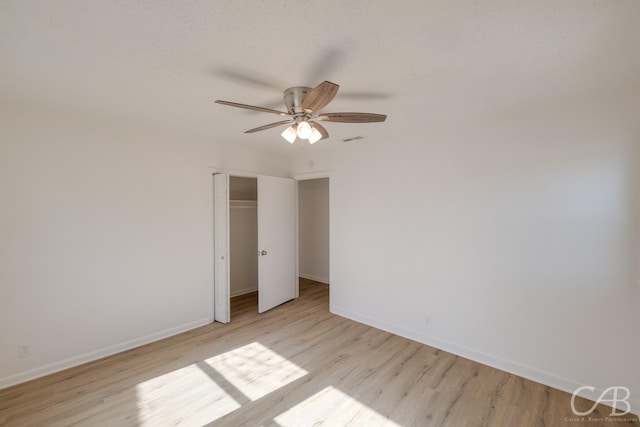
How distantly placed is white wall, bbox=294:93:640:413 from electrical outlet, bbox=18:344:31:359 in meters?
3.47

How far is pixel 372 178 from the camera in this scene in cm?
362

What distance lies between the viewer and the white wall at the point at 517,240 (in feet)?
7.17

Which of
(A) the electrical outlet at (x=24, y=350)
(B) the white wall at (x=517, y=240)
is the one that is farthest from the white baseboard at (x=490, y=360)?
(A) the electrical outlet at (x=24, y=350)

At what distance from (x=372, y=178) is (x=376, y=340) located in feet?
6.50

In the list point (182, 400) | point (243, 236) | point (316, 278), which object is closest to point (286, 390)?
point (182, 400)

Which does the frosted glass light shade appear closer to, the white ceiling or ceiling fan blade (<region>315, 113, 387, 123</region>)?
ceiling fan blade (<region>315, 113, 387, 123</region>)

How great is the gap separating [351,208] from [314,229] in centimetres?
230

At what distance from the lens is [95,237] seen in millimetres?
2832

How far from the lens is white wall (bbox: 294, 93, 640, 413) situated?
219 centimetres

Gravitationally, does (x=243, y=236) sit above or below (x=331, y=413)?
above

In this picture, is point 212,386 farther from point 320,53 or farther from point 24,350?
point 320,53

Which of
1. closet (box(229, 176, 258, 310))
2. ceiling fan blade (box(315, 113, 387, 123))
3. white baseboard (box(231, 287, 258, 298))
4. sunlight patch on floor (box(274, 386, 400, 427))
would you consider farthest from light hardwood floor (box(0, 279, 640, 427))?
ceiling fan blade (box(315, 113, 387, 123))

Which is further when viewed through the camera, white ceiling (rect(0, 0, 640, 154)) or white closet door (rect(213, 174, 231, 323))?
white closet door (rect(213, 174, 231, 323))

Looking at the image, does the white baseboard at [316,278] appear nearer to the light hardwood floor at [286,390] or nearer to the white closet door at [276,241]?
the white closet door at [276,241]
